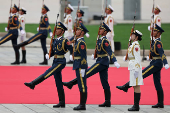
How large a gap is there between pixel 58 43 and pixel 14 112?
1.74 m

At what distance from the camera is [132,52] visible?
353 inches

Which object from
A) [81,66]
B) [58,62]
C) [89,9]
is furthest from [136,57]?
[89,9]

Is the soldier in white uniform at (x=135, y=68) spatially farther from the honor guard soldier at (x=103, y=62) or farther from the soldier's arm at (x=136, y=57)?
the honor guard soldier at (x=103, y=62)

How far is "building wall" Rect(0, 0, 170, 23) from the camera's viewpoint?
36594 millimetres

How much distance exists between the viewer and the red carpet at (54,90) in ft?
33.0

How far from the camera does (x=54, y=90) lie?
11258mm

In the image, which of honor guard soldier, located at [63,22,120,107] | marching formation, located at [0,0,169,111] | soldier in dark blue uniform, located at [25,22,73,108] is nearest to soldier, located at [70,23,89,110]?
marching formation, located at [0,0,169,111]

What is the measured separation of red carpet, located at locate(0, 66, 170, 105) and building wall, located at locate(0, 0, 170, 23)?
898 inches

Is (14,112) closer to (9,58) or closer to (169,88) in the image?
(169,88)

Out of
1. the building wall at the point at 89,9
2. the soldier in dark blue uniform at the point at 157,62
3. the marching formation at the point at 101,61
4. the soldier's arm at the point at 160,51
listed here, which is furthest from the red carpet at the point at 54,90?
the building wall at the point at 89,9

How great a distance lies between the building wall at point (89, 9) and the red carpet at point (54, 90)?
22.8 m

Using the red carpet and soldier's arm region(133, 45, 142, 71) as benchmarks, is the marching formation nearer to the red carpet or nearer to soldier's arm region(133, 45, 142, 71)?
soldier's arm region(133, 45, 142, 71)

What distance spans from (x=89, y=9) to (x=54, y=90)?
2850 cm

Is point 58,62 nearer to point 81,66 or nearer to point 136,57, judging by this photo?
point 81,66
